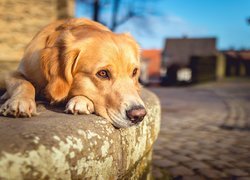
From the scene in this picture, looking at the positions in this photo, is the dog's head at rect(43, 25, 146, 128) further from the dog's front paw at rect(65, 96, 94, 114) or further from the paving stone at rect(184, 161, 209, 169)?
the paving stone at rect(184, 161, 209, 169)

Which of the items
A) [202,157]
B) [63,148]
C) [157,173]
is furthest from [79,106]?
[202,157]

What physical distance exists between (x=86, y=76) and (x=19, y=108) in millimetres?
744

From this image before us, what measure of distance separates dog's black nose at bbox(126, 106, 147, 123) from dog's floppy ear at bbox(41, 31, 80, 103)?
581mm

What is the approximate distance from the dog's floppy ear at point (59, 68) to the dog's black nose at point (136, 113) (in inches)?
22.9

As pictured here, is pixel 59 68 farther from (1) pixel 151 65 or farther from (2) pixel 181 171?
(1) pixel 151 65

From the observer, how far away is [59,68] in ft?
8.36

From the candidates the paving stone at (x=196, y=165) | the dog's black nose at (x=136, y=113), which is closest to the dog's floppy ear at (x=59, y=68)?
the dog's black nose at (x=136, y=113)

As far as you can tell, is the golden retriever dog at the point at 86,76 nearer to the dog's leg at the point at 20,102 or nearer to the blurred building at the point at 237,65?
the dog's leg at the point at 20,102

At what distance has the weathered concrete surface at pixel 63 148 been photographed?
1334 mm

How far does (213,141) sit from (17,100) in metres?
4.05

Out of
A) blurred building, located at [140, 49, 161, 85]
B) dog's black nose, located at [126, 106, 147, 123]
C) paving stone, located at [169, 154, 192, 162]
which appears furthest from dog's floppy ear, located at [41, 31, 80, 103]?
blurred building, located at [140, 49, 161, 85]

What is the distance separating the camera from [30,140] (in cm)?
141

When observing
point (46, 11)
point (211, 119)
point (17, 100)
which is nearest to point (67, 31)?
point (17, 100)

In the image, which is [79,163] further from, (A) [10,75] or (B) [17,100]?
(A) [10,75]
